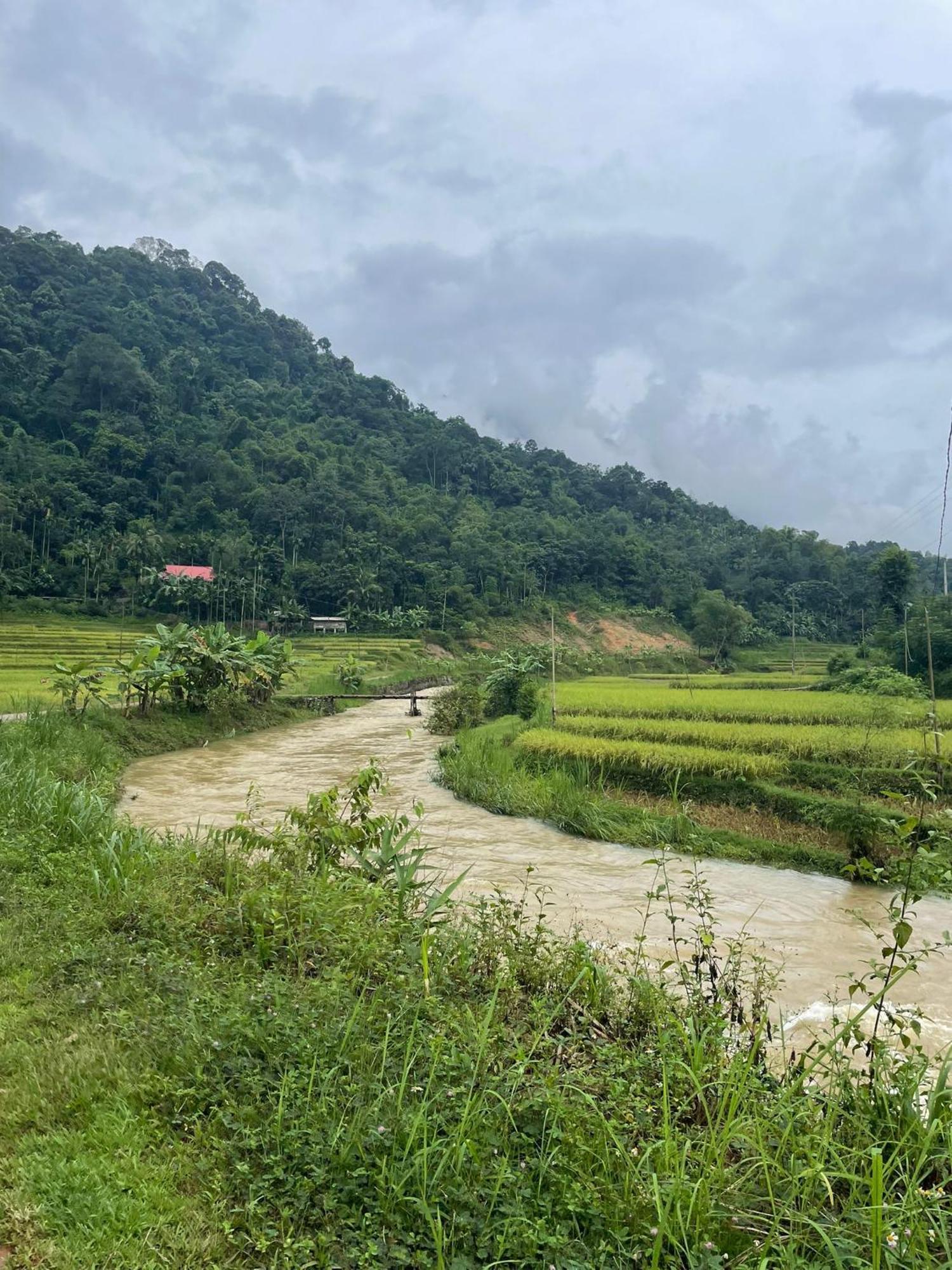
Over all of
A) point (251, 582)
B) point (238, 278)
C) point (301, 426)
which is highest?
point (238, 278)

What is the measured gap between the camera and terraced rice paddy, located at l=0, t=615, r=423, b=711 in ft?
68.2

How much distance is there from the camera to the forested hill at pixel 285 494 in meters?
52.5

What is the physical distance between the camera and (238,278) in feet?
368

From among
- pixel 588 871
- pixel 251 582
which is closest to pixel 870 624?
pixel 251 582

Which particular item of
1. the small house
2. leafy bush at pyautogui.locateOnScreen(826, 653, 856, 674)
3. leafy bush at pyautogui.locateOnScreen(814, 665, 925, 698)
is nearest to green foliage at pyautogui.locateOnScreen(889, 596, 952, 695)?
leafy bush at pyautogui.locateOnScreen(814, 665, 925, 698)

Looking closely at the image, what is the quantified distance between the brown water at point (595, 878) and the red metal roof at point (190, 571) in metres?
34.2

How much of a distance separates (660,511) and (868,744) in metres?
82.8

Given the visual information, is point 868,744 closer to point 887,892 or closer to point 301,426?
point 887,892

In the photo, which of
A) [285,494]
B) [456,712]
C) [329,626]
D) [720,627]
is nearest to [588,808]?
[456,712]

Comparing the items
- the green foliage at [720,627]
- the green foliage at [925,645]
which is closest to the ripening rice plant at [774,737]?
the green foliage at [925,645]

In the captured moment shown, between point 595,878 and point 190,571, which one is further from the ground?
point 190,571

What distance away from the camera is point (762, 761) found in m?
10.3

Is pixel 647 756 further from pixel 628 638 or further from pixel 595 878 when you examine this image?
pixel 628 638

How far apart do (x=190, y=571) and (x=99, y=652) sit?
23016 millimetres
